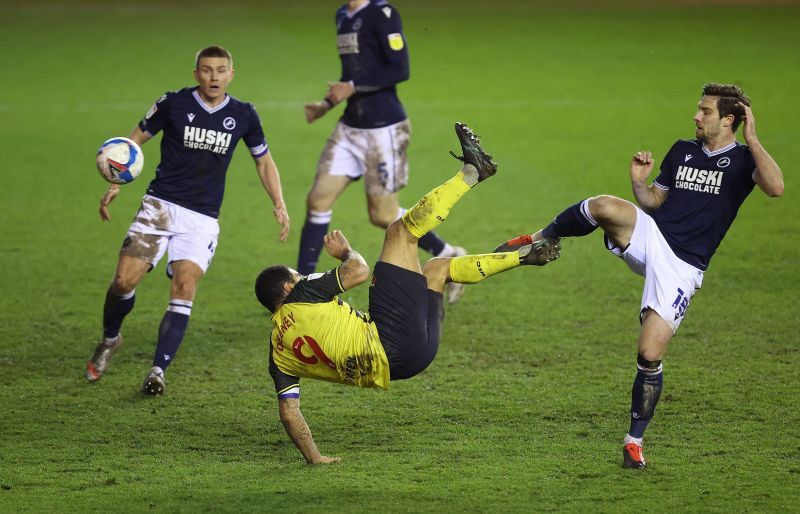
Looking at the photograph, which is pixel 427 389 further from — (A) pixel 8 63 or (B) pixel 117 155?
(A) pixel 8 63

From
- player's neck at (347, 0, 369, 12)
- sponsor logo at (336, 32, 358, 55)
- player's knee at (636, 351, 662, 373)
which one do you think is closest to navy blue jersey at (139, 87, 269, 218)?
sponsor logo at (336, 32, 358, 55)

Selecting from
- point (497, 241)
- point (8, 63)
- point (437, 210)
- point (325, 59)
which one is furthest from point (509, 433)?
point (8, 63)

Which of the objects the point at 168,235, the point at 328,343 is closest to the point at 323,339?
the point at 328,343

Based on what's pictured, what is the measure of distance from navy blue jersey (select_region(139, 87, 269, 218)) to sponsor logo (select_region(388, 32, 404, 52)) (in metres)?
1.99

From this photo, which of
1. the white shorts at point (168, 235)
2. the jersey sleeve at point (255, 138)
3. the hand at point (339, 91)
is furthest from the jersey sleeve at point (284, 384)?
the hand at point (339, 91)

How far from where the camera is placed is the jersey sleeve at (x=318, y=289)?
239 inches

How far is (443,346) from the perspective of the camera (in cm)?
854

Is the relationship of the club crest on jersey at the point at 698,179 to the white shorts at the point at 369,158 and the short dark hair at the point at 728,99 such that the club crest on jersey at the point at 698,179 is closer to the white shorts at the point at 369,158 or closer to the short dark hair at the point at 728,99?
the short dark hair at the point at 728,99

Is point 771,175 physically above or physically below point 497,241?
above

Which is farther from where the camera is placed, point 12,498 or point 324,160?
point 324,160

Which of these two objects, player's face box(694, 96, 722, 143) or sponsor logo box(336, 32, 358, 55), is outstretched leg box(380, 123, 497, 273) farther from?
sponsor logo box(336, 32, 358, 55)

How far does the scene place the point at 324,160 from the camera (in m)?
9.60

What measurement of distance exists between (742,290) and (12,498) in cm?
625

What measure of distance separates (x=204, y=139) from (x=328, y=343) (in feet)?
7.91
